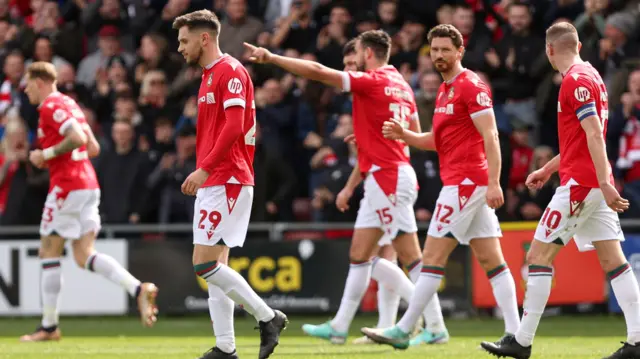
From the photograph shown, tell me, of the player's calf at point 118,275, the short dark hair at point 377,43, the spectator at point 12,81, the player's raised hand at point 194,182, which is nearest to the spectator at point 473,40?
the short dark hair at point 377,43

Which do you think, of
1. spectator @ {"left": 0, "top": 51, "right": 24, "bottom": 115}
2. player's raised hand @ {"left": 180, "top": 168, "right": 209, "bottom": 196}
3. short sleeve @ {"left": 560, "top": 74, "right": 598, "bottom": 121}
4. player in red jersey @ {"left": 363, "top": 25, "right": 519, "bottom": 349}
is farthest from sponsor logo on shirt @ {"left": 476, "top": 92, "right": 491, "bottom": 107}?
→ spectator @ {"left": 0, "top": 51, "right": 24, "bottom": 115}

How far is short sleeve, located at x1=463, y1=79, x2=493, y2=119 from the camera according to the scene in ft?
31.2

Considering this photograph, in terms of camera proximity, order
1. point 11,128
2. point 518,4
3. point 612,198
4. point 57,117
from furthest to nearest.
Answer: point 11,128 → point 518,4 → point 57,117 → point 612,198

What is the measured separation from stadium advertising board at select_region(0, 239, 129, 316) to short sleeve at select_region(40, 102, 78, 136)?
12.8 feet

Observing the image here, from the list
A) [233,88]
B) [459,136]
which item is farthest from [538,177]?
[233,88]

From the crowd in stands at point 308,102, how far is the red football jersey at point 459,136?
5.57 m

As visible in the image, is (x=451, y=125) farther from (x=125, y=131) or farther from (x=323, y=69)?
(x=125, y=131)

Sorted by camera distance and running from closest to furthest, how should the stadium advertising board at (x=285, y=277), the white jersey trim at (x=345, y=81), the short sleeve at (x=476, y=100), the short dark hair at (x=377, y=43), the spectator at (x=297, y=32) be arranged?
the short sleeve at (x=476, y=100)
the white jersey trim at (x=345, y=81)
the short dark hair at (x=377, y=43)
the stadium advertising board at (x=285, y=277)
the spectator at (x=297, y=32)

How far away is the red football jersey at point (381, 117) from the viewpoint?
422 inches

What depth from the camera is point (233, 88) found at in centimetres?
Answer: 847

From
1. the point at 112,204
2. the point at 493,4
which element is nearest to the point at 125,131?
the point at 112,204

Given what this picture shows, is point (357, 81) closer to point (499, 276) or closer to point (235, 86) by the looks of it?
point (235, 86)

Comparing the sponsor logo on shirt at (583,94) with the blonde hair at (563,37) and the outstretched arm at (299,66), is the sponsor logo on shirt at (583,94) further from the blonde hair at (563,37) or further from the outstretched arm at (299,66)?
the outstretched arm at (299,66)

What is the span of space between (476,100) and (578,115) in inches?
52.7
